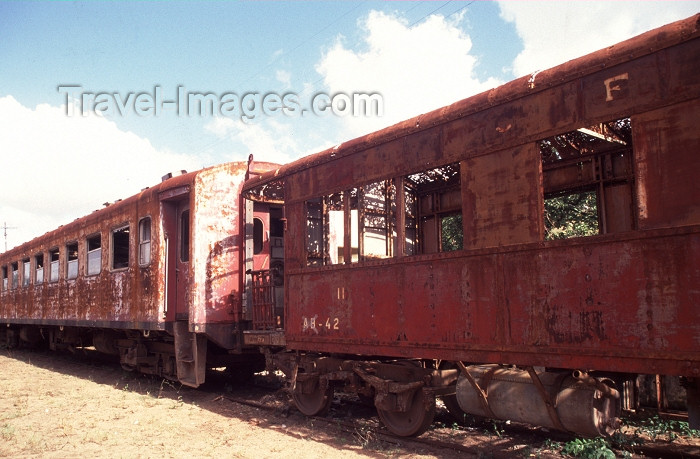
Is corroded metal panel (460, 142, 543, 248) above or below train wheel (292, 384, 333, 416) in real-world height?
above

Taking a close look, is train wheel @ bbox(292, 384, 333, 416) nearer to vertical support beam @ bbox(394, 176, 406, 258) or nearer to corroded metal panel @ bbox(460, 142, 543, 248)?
vertical support beam @ bbox(394, 176, 406, 258)

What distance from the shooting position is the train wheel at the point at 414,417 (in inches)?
233

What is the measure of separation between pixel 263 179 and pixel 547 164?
4.01 metres

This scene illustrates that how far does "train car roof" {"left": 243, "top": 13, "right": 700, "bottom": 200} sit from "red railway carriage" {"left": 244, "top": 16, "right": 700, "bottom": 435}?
1cm

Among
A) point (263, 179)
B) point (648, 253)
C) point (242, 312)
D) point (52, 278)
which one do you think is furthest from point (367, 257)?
point (52, 278)

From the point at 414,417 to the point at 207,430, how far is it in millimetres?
2690

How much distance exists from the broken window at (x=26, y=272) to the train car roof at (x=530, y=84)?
42.4ft

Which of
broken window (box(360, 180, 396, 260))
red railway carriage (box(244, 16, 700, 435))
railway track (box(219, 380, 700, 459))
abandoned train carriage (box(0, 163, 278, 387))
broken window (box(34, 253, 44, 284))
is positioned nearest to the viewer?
red railway carriage (box(244, 16, 700, 435))

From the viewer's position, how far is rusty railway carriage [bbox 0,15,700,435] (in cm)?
397

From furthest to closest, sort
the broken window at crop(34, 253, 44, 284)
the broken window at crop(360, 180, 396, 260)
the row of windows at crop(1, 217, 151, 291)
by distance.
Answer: the broken window at crop(34, 253, 44, 284)
the row of windows at crop(1, 217, 151, 291)
the broken window at crop(360, 180, 396, 260)

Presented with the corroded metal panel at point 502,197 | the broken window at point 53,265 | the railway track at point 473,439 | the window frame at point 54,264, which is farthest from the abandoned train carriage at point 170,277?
the corroded metal panel at point 502,197

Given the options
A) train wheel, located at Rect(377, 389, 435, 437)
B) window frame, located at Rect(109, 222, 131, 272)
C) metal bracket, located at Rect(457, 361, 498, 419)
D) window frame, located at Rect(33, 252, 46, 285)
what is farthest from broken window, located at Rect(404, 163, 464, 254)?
window frame, located at Rect(33, 252, 46, 285)

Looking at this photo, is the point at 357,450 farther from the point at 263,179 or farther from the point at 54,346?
the point at 54,346

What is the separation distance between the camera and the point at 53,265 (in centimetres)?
1476
